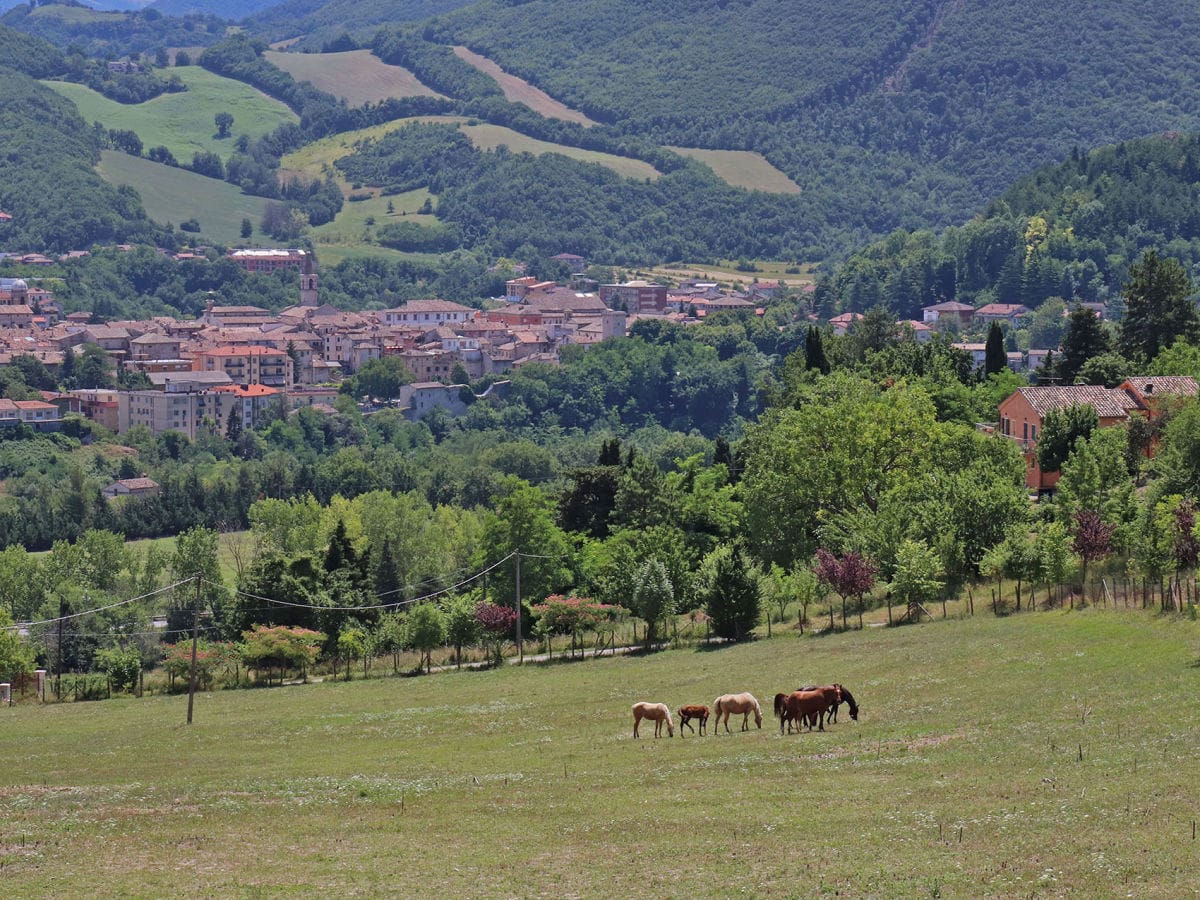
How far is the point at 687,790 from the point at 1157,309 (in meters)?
66.7

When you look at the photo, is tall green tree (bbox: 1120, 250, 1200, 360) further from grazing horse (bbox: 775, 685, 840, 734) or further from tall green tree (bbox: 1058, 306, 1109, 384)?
grazing horse (bbox: 775, 685, 840, 734)

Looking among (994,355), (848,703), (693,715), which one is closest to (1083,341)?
(994,355)

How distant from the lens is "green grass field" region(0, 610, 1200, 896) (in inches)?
972

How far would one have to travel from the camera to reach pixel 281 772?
35188 mm

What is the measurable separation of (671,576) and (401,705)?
53.5ft

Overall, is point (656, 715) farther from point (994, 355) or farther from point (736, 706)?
Answer: point (994, 355)

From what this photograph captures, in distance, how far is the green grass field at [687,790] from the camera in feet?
81.0

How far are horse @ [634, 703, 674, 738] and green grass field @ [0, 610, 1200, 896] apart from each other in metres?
0.63

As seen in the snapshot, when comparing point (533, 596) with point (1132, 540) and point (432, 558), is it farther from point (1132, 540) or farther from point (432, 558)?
point (432, 558)

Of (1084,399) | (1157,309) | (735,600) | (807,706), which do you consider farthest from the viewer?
(1157,309)

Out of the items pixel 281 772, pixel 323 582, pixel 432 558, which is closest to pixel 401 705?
pixel 281 772

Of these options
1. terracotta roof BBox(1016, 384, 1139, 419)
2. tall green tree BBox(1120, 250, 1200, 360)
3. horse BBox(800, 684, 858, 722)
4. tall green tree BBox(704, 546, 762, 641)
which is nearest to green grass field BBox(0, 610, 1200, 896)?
horse BBox(800, 684, 858, 722)

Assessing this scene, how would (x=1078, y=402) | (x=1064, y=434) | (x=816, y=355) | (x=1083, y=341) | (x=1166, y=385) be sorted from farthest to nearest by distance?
(x=816, y=355) → (x=1083, y=341) → (x=1078, y=402) → (x=1166, y=385) → (x=1064, y=434)

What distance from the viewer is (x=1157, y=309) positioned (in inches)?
3593
